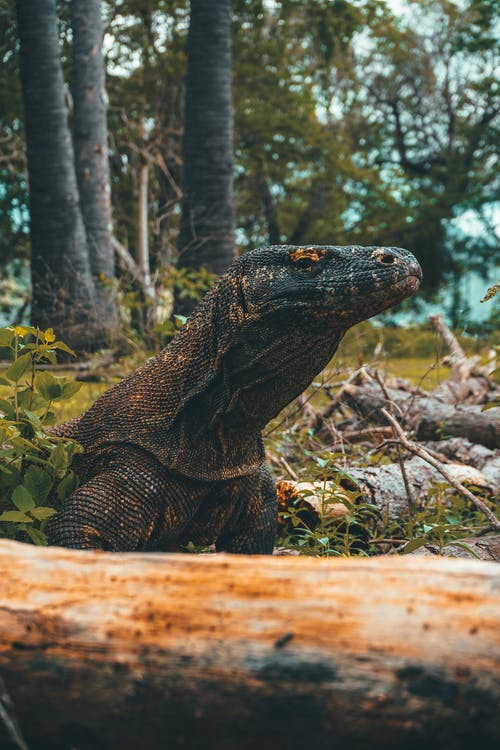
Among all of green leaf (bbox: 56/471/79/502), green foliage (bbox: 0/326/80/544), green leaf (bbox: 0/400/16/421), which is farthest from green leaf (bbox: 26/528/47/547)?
green leaf (bbox: 0/400/16/421)

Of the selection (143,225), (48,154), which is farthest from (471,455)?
(143,225)

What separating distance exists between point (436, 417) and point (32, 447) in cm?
407

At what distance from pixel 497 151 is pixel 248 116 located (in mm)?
10056

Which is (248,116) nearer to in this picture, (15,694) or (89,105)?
(89,105)

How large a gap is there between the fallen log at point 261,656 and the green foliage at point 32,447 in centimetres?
127

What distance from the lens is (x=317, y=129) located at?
83.5 feet

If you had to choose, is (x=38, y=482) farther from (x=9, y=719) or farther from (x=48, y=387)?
(x=9, y=719)

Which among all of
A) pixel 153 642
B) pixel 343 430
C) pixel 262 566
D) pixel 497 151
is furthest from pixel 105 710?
pixel 497 151

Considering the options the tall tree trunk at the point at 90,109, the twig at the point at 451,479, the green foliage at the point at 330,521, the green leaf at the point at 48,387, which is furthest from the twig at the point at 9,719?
the tall tree trunk at the point at 90,109

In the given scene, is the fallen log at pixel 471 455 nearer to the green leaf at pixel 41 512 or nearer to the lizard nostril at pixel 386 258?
the lizard nostril at pixel 386 258

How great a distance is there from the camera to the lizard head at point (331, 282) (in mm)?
2826

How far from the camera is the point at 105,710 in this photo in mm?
1646

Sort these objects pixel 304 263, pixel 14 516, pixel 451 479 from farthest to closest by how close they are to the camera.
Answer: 1. pixel 451 479
2. pixel 304 263
3. pixel 14 516

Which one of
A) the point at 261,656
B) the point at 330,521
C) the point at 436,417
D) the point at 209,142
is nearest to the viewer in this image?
the point at 261,656
